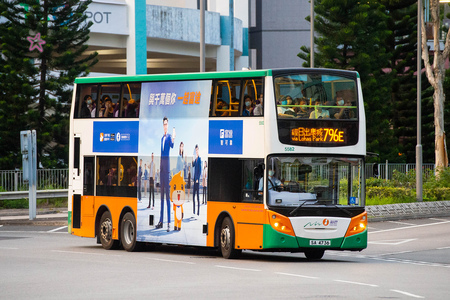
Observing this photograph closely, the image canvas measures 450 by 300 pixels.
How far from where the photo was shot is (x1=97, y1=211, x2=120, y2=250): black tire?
844 inches

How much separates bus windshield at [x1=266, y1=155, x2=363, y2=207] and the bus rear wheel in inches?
43.9

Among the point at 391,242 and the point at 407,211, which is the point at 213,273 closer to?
the point at 391,242

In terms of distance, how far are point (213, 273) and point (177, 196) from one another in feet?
14.8

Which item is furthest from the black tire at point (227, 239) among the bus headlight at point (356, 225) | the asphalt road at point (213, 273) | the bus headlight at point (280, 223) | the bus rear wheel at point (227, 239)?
the bus headlight at point (356, 225)

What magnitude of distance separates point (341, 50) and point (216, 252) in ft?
98.2

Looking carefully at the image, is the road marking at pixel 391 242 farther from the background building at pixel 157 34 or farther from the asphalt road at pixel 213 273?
the background building at pixel 157 34

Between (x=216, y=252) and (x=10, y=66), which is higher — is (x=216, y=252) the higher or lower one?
the lower one

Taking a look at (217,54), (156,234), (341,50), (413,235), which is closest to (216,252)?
(156,234)

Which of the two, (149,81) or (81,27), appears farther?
(81,27)

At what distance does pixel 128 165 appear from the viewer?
20.9m

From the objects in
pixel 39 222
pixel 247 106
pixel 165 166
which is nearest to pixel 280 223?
pixel 247 106

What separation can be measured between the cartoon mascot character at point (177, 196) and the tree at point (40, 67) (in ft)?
75.9

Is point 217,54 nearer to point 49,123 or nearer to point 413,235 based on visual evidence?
point 49,123

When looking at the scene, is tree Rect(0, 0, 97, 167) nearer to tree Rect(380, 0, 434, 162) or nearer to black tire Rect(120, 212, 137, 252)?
tree Rect(380, 0, 434, 162)
